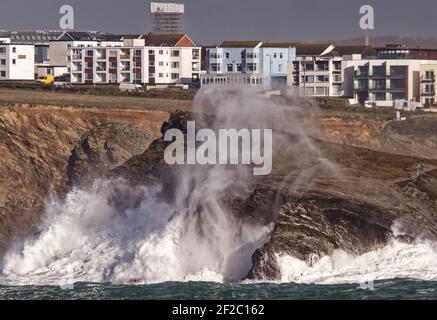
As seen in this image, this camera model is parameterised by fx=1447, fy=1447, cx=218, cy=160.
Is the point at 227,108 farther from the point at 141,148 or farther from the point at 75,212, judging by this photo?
the point at 141,148

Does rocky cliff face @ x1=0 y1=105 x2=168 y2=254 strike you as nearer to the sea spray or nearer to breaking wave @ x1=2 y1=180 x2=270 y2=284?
the sea spray

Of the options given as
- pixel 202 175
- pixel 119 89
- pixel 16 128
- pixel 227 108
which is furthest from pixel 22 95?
pixel 202 175

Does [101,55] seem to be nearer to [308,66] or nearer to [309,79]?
[308,66]

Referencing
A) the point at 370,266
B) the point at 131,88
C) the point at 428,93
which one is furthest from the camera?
the point at 428,93

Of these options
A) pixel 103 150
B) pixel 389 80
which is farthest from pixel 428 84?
pixel 103 150

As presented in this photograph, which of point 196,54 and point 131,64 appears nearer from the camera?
point 131,64

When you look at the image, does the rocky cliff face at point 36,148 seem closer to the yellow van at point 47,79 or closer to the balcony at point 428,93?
the balcony at point 428,93
